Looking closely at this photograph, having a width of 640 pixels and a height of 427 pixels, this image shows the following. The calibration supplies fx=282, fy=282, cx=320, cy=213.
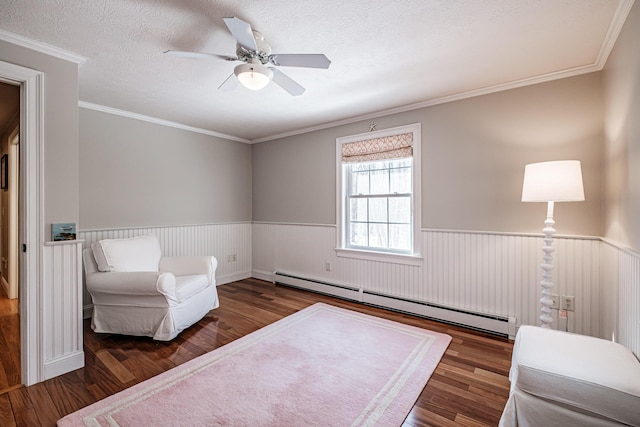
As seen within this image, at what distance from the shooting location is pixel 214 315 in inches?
126

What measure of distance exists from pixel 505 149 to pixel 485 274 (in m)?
1.23

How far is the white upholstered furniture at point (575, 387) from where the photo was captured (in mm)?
1159

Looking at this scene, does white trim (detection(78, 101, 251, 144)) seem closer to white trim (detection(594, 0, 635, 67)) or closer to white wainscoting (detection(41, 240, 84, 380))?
white wainscoting (detection(41, 240, 84, 380))

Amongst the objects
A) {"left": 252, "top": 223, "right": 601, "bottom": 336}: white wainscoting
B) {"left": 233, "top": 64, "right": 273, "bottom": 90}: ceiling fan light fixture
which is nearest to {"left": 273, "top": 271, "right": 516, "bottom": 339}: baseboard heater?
{"left": 252, "top": 223, "right": 601, "bottom": 336}: white wainscoting

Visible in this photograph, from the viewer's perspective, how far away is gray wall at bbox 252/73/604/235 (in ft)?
7.75

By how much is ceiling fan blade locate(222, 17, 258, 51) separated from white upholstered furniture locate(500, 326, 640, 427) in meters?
2.22

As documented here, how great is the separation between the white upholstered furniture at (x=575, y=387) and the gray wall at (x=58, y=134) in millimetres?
3064

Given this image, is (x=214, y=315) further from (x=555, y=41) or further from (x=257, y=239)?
(x=555, y=41)

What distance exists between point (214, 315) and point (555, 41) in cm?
389

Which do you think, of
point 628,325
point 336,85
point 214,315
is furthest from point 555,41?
point 214,315

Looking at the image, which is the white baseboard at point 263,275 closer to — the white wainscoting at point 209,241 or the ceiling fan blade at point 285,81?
the white wainscoting at point 209,241

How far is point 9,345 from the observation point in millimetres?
2465

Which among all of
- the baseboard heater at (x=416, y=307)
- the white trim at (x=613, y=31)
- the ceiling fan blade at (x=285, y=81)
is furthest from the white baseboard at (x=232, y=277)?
the white trim at (x=613, y=31)

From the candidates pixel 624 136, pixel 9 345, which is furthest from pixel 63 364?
pixel 624 136
